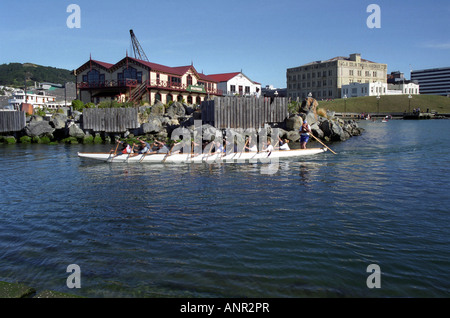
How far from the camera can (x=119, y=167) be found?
25.0 metres

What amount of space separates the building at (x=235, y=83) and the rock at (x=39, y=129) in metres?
33.9

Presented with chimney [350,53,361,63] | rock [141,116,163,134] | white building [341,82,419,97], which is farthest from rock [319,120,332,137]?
chimney [350,53,361,63]

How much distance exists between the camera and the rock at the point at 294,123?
1679 inches

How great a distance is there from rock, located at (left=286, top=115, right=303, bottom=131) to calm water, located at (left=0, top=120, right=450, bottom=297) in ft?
70.0

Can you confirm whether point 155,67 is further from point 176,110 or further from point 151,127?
point 151,127

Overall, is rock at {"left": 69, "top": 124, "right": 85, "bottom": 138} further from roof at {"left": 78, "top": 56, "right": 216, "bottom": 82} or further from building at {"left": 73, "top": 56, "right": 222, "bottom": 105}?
roof at {"left": 78, "top": 56, "right": 216, "bottom": 82}

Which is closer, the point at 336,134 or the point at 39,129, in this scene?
the point at 336,134

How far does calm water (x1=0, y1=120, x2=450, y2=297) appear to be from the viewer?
8586mm

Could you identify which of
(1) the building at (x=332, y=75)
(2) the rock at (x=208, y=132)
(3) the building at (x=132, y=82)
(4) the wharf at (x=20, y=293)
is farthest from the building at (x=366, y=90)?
(4) the wharf at (x=20, y=293)

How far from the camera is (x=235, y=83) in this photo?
7112 cm

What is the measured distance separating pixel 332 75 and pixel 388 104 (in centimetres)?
3014

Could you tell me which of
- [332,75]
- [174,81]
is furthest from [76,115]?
[332,75]

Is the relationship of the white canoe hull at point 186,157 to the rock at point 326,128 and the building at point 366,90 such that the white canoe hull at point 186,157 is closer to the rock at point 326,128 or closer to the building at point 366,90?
the rock at point 326,128
